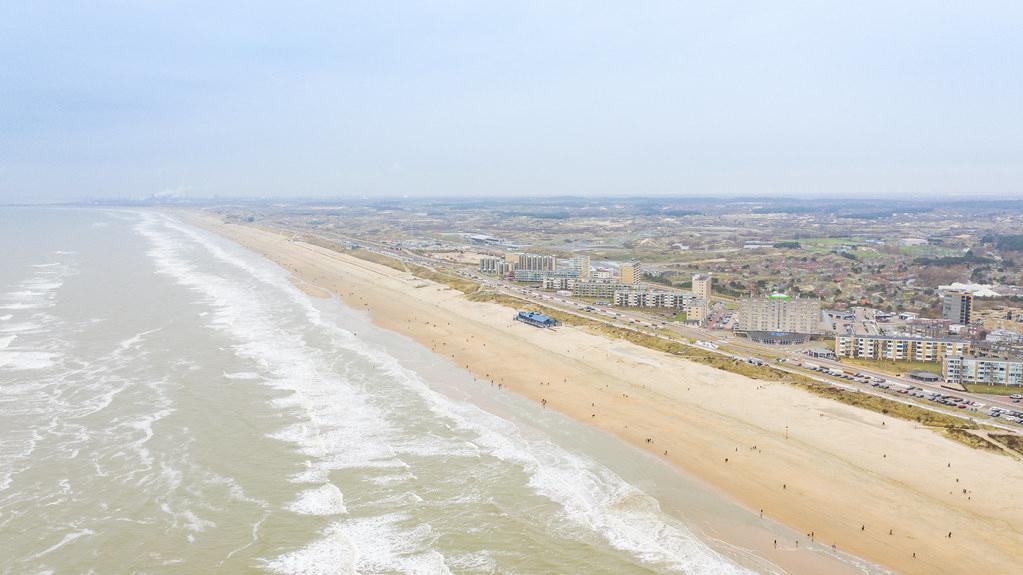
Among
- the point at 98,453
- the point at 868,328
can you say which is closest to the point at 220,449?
the point at 98,453

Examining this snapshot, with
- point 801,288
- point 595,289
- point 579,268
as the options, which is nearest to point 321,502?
point 595,289

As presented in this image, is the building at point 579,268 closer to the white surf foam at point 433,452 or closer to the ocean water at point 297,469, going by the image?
the ocean water at point 297,469

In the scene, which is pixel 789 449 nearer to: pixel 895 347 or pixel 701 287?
pixel 895 347

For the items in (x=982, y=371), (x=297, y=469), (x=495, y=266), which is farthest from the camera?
(x=495, y=266)

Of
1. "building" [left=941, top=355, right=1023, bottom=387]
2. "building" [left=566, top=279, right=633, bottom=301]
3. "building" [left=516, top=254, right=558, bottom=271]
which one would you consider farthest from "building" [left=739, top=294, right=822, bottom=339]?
"building" [left=516, top=254, right=558, bottom=271]

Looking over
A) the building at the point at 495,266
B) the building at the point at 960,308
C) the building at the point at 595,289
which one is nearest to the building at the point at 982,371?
the building at the point at 960,308

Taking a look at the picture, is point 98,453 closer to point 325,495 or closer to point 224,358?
point 325,495
